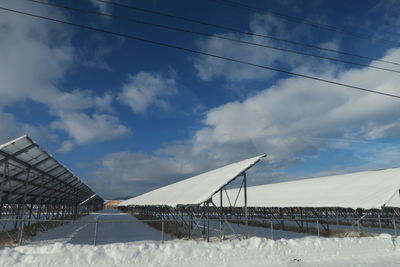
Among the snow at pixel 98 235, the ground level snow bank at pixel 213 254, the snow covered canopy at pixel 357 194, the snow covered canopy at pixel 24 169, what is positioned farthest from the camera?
the snow at pixel 98 235

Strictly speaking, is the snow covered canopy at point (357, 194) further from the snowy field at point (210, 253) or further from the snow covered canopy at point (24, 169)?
the snow covered canopy at point (24, 169)

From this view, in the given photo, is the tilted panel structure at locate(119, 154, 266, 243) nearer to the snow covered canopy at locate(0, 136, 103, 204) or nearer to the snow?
the snow

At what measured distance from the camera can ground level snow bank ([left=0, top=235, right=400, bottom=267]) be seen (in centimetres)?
1070

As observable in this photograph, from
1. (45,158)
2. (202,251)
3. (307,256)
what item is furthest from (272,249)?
(45,158)

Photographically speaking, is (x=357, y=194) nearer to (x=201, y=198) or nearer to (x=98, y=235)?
(x=201, y=198)

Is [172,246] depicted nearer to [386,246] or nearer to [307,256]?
[307,256]

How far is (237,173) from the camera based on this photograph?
15.3 m

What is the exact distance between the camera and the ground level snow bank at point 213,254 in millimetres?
10695

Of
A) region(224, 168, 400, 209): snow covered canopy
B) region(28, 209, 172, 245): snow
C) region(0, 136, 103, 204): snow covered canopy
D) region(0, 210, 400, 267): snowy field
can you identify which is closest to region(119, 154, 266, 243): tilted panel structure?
region(0, 210, 400, 267): snowy field

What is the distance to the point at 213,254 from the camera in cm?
1191

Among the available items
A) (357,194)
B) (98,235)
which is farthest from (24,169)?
(357,194)

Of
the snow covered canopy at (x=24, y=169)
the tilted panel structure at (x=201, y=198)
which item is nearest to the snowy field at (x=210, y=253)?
the tilted panel structure at (x=201, y=198)

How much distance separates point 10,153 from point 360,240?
18.9 m

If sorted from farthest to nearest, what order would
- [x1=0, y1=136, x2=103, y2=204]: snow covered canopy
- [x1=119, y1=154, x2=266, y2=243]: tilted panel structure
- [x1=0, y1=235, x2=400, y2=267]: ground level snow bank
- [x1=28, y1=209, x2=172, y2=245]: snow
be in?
[x1=28, y1=209, x2=172, y2=245]: snow
[x1=119, y1=154, x2=266, y2=243]: tilted panel structure
[x1=0, y1=136, x2=103, y2=204]: snow covered canopy
[x1=0, y1=235, x2=400, y2=267]: ground level snow bank
